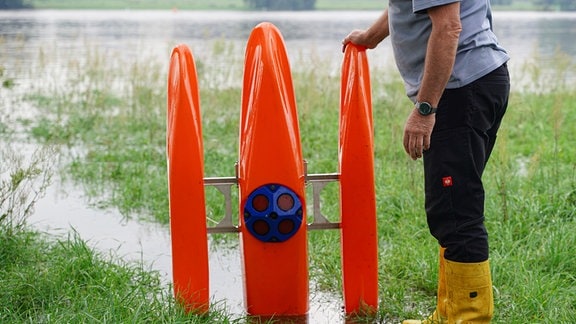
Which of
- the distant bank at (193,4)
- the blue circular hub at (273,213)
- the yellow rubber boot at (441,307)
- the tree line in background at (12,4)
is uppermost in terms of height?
the distant bank at (193,4)

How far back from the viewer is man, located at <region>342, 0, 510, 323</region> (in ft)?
11.3

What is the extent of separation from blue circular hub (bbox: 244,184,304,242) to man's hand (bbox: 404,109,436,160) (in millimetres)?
745

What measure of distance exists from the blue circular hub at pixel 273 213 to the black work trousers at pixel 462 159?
0.69 m

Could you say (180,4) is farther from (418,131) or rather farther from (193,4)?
(418,131)

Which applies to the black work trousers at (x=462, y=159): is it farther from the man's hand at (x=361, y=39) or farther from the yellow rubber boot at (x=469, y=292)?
the man's hand at (x=361, y=39)

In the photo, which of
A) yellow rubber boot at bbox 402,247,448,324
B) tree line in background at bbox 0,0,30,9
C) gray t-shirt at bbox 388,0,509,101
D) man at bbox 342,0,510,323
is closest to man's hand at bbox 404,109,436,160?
man at bbox 342,0,510,323

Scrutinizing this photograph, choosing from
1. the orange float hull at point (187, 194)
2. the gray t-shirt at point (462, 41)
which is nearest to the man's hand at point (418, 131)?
the gray t-shirt at point (462, 41)

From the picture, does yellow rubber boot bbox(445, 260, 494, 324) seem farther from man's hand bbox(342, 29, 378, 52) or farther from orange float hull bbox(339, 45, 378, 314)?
man's hand bbox(342, 29, 378, 52)

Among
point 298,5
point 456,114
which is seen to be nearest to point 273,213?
point 456,114

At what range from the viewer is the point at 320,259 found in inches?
198

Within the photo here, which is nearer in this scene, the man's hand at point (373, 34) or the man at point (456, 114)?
the man at point (456, 114)

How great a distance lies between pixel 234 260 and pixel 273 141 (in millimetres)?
1478

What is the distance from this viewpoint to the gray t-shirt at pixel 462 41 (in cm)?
348

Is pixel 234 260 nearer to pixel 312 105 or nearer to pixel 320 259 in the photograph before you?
pixel 320 259
